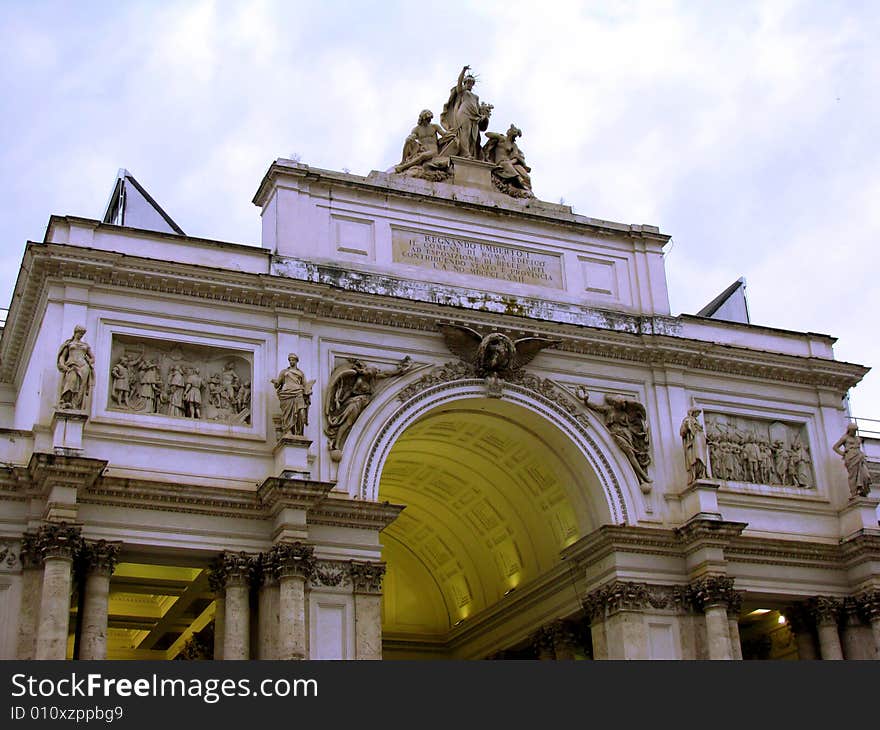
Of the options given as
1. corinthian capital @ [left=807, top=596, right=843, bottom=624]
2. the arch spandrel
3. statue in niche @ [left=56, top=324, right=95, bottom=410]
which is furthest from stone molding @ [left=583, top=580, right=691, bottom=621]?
statue in niche @ [left=56, top=324, right=95, bottom=410]

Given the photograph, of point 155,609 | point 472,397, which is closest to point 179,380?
point 472,397

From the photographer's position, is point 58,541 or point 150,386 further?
point 150,386

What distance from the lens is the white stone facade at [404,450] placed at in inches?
970

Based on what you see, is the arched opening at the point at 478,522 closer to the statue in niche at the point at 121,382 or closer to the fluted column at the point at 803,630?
the fluted column at the point at 803,630

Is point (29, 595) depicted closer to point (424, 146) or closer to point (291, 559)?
point (291, 559)

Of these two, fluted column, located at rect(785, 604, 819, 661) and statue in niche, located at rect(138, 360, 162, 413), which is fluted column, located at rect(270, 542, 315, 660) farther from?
fluted column, located at rect(785, 604, 819, 661)

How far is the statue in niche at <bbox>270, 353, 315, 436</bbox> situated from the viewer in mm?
25672

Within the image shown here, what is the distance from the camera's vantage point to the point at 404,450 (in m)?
31.6

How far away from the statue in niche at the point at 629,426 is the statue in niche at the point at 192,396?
7.98m

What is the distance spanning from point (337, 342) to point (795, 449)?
10.7 metres

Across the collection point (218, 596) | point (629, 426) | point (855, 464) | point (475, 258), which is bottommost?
point (218, 596)

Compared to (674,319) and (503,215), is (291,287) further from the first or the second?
(674,319)

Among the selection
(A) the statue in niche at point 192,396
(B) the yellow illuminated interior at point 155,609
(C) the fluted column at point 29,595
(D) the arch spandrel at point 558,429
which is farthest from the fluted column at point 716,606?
(C) the fluted column at point 29,595

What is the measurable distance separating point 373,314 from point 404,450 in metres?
4.68
